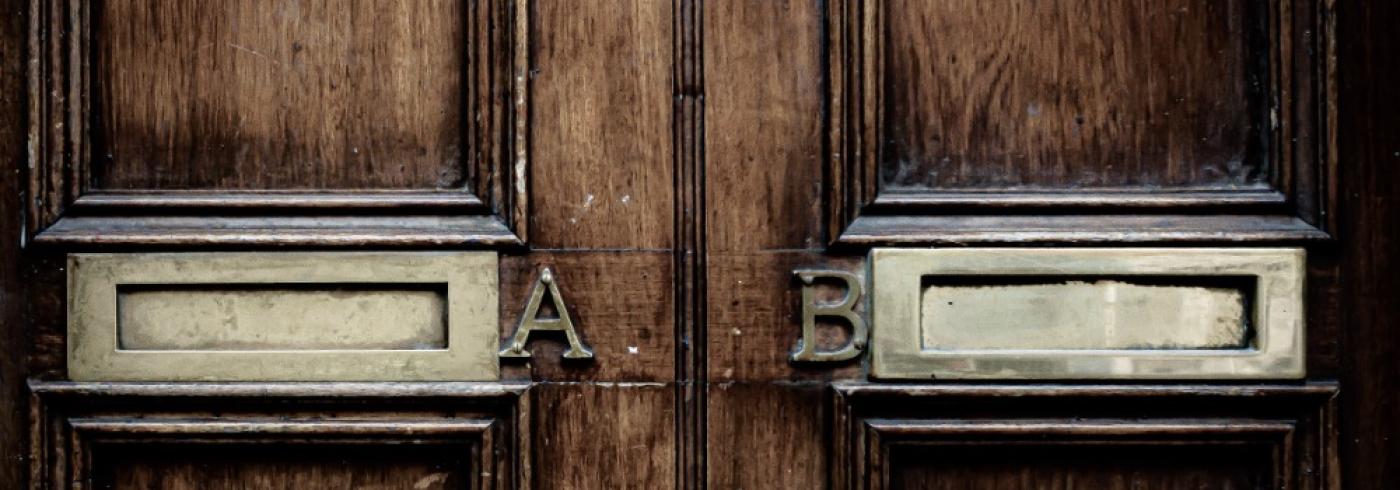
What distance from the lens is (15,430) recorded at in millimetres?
845

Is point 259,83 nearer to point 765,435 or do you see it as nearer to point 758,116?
point 758,116

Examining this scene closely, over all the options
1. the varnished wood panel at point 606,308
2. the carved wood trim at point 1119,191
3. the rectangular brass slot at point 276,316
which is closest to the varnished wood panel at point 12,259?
the rectangular brass slot at point 276,316

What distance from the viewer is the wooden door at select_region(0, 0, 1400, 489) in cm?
83

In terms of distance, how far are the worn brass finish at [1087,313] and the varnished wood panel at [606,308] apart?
20 centimetres

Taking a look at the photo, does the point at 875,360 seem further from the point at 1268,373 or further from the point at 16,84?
the point at 16,84

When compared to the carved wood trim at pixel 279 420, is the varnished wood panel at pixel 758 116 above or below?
above

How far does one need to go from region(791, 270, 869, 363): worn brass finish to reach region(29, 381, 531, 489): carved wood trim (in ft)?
0.88

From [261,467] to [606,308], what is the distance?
0.36m

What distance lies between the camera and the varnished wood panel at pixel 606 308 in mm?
842

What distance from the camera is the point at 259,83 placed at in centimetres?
85

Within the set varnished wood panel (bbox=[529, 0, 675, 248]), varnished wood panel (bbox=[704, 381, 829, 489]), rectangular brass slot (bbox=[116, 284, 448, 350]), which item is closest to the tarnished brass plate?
rectangular brass slot (bbox=[116, 284, 448, 350])

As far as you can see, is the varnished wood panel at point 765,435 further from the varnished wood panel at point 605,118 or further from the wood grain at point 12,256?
the wood grain at point 12,256

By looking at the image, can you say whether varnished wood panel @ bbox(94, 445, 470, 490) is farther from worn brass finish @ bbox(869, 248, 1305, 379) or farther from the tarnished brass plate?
worn brass finish @ bbox(869, 248, 1305, 379)

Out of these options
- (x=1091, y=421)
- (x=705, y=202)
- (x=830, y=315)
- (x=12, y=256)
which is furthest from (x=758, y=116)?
(x=12, y=256)
